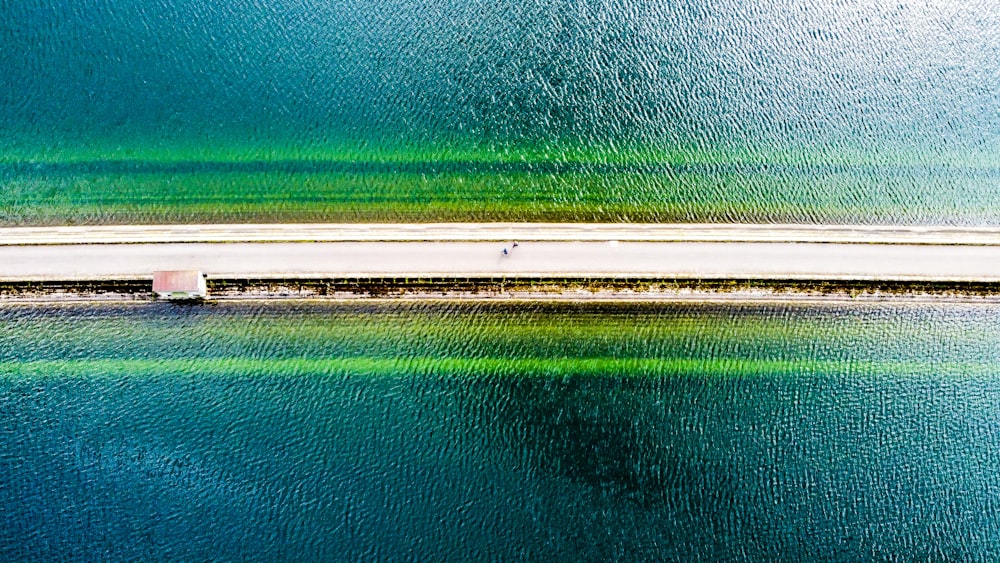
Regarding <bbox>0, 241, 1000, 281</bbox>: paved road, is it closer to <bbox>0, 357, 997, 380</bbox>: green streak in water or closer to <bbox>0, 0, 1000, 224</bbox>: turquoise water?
<bbox>0, 0, 1000, 224</bbox>: turquoise water

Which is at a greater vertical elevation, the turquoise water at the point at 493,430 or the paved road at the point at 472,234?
the paved road at the point at 472,234

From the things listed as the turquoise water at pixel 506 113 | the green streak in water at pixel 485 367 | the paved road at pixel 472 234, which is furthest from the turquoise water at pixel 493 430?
the turquoise water at pixel 506 113

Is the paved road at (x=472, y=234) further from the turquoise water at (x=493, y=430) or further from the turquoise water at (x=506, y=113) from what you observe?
the turquoise water at (x=493, y=430)

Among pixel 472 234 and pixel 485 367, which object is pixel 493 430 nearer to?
pixel 485 367

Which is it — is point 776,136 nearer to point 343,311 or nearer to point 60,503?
point 343,311

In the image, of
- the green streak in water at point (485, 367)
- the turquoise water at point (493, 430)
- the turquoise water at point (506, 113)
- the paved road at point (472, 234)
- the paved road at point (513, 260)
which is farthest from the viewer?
the turquoise water at point (506, 113)

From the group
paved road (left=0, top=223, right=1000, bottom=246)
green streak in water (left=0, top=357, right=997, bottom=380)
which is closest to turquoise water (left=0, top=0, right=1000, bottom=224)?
paved road (left=0, top=223, right=1000, bottom=246)

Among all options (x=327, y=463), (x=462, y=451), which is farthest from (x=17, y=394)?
(x=462, y=451)
